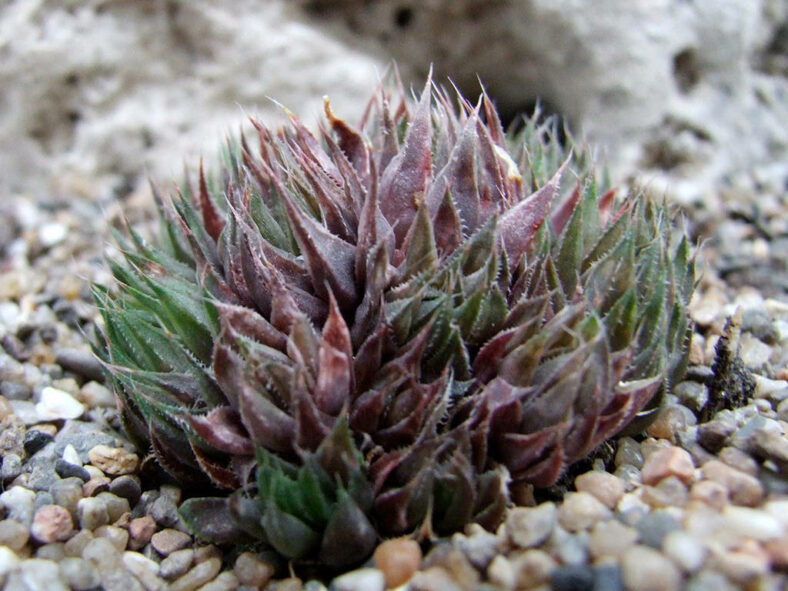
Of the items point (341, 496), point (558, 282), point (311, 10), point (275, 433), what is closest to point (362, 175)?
point (558, 282)

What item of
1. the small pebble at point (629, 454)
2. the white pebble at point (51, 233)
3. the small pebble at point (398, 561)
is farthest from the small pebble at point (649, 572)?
the white pebble at point (51, 233)

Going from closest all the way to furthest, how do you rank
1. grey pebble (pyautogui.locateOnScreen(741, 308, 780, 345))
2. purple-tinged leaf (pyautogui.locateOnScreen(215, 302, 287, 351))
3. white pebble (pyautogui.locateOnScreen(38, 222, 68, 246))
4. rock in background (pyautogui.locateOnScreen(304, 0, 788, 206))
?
1. purple-tinged leaf (pyautogui.locateOnScreen(215, 302, 287, 351))
2. grey pebble (pyautogui.locateOnScreen(741, 308, 780, 345))
3. white pebble (pyautogui.locateOnScreen(38, 222, 68, 246))
4. rock in background (pyautogui.locateOnScreen(304, 0, 788, 206))

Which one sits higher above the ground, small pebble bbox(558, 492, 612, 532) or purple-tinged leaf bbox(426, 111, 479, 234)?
purple-tinged leaf bbox(426, 111, 479, 234)

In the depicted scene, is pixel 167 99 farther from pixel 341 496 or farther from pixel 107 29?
pixel 341 496

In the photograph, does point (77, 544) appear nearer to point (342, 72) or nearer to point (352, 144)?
point (352, 144)

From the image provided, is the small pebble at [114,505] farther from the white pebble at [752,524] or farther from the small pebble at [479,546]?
→ the white pebble at [752,524]

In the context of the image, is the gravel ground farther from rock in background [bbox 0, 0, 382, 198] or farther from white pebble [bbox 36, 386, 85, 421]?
rock in background [bbox 0, 0, 382, 198]

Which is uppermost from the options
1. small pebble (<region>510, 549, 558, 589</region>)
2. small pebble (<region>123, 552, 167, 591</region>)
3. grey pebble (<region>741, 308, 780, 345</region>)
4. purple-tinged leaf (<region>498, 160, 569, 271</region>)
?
purple-tinged leaf (<region>498, 160, 569, 271</region>)

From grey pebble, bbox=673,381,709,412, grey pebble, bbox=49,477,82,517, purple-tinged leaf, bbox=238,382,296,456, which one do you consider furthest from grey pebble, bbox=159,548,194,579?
grey pebble, bbox=673,381,709,412

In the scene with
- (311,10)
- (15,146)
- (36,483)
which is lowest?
(36,483)

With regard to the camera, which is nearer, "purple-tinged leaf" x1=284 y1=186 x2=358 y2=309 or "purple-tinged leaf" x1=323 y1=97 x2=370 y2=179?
"purple-tinged leaf" x1=284 y1=186 x2=358 y2=309
